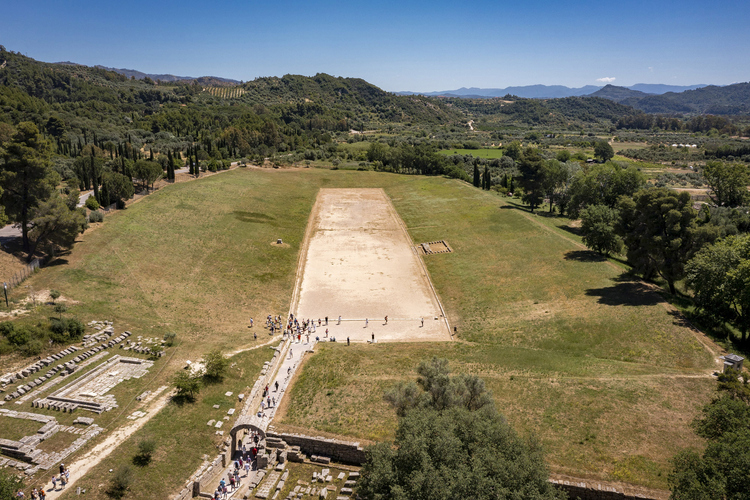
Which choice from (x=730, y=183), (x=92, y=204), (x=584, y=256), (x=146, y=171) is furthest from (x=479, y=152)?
(x=92, y=204)

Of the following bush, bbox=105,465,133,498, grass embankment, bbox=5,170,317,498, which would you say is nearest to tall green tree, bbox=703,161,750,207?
grass embankment, bbox=5,170,317,498

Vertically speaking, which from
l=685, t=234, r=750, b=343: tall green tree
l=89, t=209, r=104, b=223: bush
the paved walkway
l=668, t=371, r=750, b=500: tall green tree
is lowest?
the paved walkway

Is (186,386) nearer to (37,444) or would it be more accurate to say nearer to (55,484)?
(37,444)

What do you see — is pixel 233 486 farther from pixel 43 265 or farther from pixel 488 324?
pixel 43 265

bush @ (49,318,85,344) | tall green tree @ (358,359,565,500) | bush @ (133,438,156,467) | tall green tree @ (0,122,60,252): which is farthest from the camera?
tall green tree @ (0,122,60,252)

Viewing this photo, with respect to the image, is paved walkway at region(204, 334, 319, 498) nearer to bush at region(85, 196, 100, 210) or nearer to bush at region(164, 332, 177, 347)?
bush at region(164, 332, 177, 347)

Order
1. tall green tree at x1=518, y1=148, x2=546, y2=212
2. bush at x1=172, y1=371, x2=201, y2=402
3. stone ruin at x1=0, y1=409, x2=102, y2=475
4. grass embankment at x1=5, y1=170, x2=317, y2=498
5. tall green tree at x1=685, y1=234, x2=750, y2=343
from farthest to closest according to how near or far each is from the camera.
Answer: tall green tree at x1=518, y1=148, x2=546, y2=212 < tall green tree at x1=685, y1=234, x2=750, y2=343 < bush at x1=172, y1=371, x2=201, y2=402 < grass embankment at x1=5, y1=170, x2=317, y2=498 < stone ruin at x1=0, y1=409, x2=102, y2=475

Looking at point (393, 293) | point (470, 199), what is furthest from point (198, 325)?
point (470, 199)

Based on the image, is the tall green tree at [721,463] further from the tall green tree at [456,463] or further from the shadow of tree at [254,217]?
the shadow of tree at [254,217]

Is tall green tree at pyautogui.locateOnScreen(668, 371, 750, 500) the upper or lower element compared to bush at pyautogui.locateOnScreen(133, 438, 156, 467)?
upper
